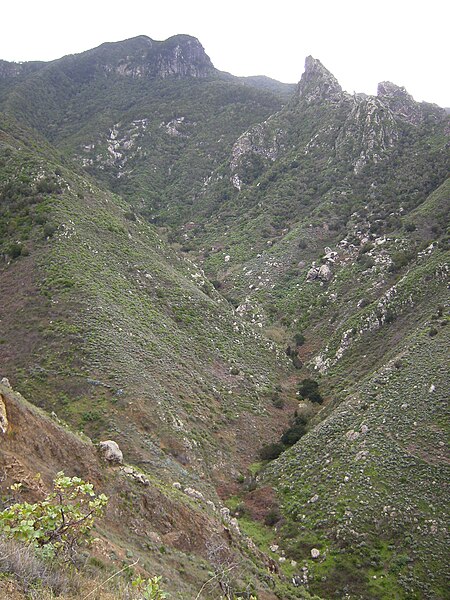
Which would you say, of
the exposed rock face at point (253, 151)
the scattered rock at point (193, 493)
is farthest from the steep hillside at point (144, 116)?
the scattered rock at point (193, 493)

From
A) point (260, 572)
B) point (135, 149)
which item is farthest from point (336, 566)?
point (135, 149)

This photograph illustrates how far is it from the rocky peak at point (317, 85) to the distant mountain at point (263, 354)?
1666 cm

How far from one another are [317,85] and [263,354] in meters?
83.9

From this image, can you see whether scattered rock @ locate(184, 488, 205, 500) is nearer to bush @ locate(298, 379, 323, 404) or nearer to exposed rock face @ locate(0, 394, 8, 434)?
exposed rock face @ locate(0, 394, 8, 434)

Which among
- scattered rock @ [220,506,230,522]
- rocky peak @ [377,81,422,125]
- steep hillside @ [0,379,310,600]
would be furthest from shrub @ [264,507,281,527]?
rocky peak @ [377,81,422,125]

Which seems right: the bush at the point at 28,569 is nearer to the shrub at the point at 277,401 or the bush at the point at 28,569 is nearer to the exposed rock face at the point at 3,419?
the exposed rock face at the point at 3,419

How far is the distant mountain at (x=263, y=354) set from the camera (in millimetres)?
18547

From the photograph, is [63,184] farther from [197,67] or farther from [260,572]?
[197,67]

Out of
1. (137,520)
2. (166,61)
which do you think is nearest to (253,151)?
(137,520)

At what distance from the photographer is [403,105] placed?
85.6m

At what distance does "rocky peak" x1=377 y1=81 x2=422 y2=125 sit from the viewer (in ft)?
268

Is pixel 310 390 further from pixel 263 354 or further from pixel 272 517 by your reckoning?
pixel 272 517

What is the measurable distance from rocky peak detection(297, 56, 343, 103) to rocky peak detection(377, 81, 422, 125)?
11141mm

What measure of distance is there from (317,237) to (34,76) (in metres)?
117
